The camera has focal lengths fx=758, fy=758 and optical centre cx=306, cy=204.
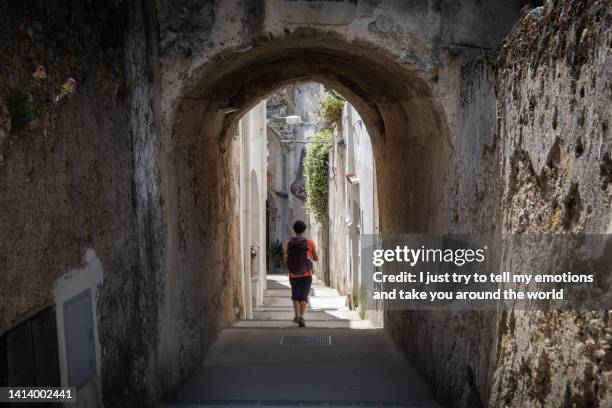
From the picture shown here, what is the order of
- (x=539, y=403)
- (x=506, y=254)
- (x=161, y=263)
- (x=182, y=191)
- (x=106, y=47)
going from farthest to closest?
(x=182, y=191)
(x=161, y=263)
(x=106, y=47)
(x=506, y=254)
(x=539, y=403)

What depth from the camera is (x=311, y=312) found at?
1270cm

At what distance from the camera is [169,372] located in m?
5.03

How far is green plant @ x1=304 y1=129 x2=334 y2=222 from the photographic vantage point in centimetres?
1795

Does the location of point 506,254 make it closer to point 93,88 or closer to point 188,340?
point 93,88

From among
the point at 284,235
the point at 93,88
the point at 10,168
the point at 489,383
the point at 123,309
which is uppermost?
the point at 93,88

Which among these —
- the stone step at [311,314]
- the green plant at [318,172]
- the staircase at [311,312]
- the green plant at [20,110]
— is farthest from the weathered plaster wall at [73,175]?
the green plant at [318,172]

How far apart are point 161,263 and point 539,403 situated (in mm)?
2641

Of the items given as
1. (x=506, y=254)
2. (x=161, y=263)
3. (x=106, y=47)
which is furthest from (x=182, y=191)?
(x=506, y=254)

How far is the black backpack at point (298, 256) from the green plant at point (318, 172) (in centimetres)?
939

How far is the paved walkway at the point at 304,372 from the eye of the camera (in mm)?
5145

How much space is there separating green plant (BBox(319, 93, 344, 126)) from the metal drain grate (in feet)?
24.6

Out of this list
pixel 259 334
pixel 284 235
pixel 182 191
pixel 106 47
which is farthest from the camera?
pixel 284 235

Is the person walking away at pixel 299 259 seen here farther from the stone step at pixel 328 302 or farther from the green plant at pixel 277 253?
the green plant at pixel 277 253

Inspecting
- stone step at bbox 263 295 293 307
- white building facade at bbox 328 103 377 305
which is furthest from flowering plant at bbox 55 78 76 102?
stone step at bbox 263 295 293 307
